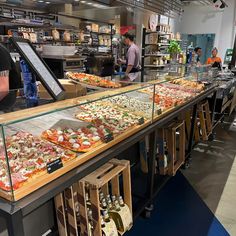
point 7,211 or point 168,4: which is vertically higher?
point 168,4

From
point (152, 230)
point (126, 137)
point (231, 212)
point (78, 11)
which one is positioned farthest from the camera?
point (78, 11)

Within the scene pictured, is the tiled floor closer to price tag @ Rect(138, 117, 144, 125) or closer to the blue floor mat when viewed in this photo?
the blue floor mat

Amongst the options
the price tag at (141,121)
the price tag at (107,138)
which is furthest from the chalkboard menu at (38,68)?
the price tag at (141,121)

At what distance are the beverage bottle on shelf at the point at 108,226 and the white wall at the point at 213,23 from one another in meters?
11.3

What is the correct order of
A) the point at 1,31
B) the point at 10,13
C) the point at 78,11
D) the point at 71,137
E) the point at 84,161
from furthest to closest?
1. the point at 78,11
2. the point at 10,13
3. the point at 1,31
4. the point at 71,137
5. the point at 84,161

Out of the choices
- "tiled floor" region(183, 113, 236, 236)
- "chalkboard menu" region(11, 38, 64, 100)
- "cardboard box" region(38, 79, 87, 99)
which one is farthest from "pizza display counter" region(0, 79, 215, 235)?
"tiled floor" region(183, 113, 236, 236)

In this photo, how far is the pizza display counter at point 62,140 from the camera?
99 cm

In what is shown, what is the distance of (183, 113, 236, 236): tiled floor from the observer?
94.2 inches

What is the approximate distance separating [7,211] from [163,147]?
6.12 feet

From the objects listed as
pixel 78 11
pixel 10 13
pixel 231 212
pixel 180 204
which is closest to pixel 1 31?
pixel 10 13

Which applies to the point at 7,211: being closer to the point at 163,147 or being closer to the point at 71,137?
the point at 71,137

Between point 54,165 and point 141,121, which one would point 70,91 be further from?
point 54,165

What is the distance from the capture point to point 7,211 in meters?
0.90

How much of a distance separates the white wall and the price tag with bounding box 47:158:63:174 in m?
11.6
